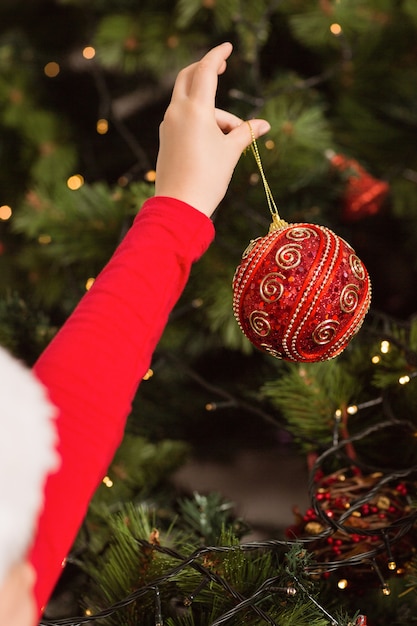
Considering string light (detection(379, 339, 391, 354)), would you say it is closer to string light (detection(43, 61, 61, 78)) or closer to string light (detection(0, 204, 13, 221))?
string light (detection(0, 204, 13, 221))

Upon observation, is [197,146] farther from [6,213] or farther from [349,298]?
[6,213]

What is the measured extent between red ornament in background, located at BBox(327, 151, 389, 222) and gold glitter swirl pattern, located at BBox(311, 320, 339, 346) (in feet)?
1.47

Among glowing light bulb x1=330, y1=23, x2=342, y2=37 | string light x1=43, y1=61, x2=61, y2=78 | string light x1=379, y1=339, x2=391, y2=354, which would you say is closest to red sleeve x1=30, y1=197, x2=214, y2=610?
string light x1=379, y1=339, x2=391, y2=354

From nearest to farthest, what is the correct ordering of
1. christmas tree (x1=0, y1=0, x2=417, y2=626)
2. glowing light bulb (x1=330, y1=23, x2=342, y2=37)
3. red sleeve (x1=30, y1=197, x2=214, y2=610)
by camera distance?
1. red sleeve (x1=30, y1=197, x2=214, y2=610)
2. christmas tree (x1=0, y1=0, x2=417, y2=626)
3. glowing light bulb (x1=330, y1=23, x2=342, y2=37)

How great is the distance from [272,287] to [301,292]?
0.02 m

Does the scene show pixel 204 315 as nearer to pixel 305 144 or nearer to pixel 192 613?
pixel 305 144

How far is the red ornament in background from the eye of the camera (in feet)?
2.71

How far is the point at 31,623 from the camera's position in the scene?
0.28m

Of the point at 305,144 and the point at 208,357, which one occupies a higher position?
the point at 305,144

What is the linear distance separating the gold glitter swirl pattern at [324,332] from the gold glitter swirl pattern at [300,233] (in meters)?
0.05

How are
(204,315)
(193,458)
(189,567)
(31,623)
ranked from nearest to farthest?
1. (31,623)
2. (189,567)
3. (204,315)
4. (193,458)

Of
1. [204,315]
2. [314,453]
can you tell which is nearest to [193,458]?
[204,315]

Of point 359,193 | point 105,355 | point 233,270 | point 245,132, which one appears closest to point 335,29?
point 359,193

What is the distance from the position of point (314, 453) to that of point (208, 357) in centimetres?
42
